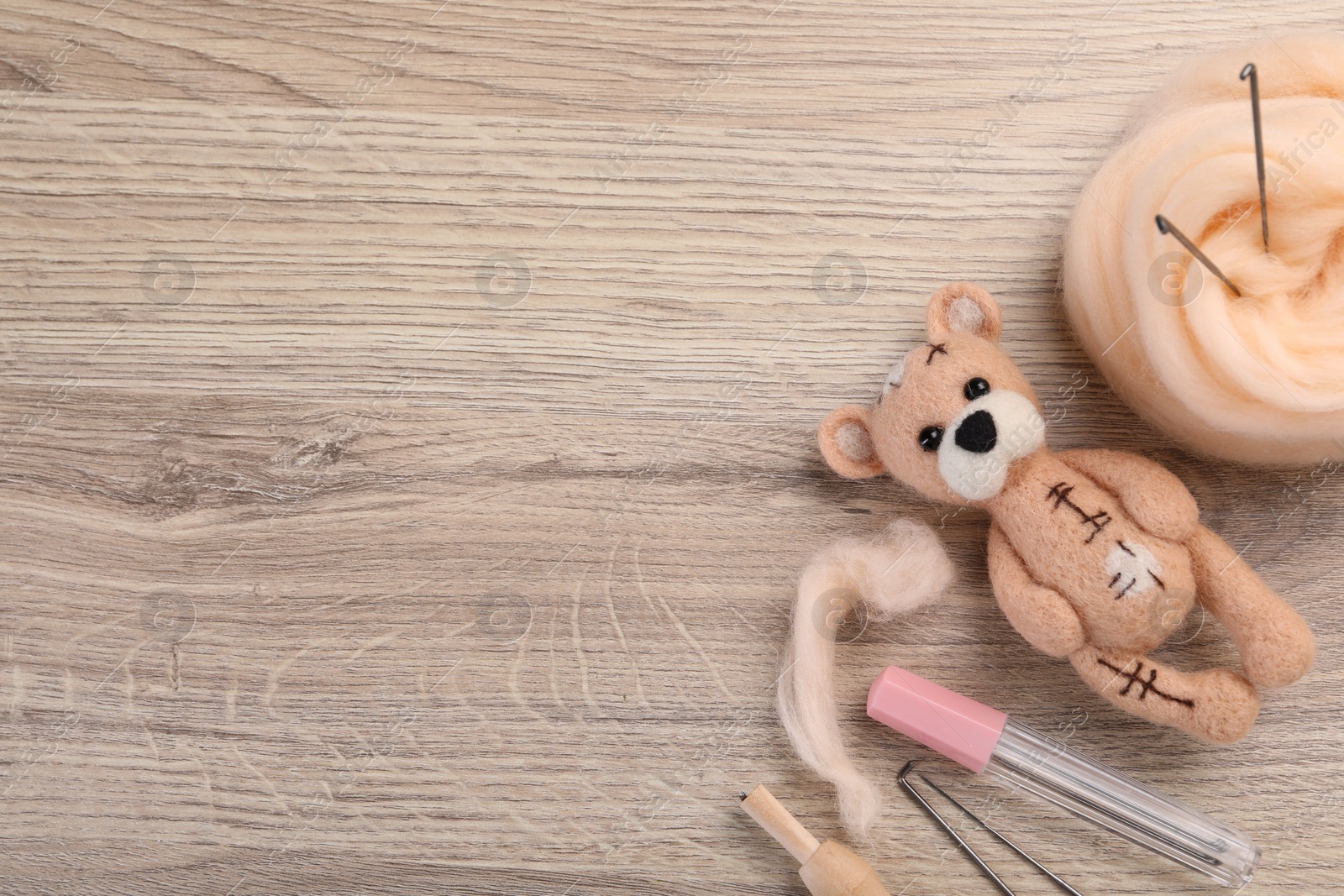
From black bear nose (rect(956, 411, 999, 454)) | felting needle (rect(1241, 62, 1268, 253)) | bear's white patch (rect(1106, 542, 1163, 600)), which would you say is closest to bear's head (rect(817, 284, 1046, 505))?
black bear nose (rect(956, 411, 999, 454))

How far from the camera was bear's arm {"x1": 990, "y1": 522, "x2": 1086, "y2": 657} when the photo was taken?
77 centimetres

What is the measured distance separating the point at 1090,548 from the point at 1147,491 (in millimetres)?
75

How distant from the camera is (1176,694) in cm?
78

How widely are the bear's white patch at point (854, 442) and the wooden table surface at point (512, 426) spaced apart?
67 millimetres

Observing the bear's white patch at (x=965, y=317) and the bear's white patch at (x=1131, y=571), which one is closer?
the bear's white patch at (x=1131, y=571)

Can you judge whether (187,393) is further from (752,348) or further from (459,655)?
(752,348)

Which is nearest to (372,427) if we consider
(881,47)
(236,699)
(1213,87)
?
(236,699)

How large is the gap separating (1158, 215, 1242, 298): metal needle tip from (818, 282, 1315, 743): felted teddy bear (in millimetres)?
163

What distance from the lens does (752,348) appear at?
0.94 m

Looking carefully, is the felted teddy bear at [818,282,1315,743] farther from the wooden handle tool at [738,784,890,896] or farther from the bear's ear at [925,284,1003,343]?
the wooden handle tool at [738,784,890,896]

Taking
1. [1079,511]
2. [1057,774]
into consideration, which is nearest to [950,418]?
[1079,511]

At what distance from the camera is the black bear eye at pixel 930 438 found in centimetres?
77

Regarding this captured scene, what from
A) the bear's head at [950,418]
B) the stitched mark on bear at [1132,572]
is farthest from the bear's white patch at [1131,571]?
the bear's head at [950,418]

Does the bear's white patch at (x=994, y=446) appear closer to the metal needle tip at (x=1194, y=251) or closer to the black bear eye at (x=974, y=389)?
the black bear eye at (x=974, y=389)
